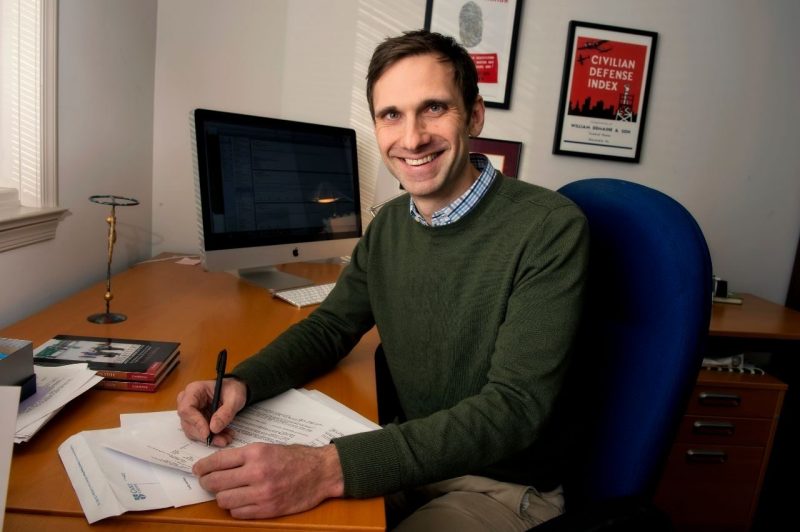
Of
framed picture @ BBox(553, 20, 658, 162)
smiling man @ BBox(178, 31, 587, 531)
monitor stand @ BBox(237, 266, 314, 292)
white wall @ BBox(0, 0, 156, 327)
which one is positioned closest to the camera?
smiling man @ BBox(178, 31, 587, 531)

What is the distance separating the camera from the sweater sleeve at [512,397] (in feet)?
2.64

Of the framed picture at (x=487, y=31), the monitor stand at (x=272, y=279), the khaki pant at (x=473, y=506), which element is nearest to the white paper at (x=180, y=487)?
the khaki pant at (x=473, y=506)

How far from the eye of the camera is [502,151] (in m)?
2.25

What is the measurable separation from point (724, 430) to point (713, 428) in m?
0.04

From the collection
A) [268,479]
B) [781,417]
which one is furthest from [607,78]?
[268,479]

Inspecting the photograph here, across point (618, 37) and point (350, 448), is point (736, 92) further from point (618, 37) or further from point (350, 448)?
point (350, 448)

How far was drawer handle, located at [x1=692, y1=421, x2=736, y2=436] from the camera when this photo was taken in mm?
1902

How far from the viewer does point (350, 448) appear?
0.80 meters

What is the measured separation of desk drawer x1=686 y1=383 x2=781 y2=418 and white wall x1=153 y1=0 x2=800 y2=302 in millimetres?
699

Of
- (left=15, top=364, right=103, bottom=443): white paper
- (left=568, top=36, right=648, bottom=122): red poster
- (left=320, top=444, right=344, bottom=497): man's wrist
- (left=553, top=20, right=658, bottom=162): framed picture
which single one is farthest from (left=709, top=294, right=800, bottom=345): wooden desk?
(left=15, top=364, right=103, bottom=443): white paper

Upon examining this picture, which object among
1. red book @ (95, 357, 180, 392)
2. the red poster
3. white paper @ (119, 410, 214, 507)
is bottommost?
white paper @ (119, 410, 214, 507)

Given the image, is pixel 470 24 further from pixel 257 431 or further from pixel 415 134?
pixel 257 431

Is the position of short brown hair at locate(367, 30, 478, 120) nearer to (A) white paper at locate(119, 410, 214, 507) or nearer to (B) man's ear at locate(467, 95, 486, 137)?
(B) man's ear at locate(467, 95, 486, 137)

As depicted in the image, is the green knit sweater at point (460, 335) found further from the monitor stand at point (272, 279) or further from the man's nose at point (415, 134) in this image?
the monitor stand at point (272, 279)
